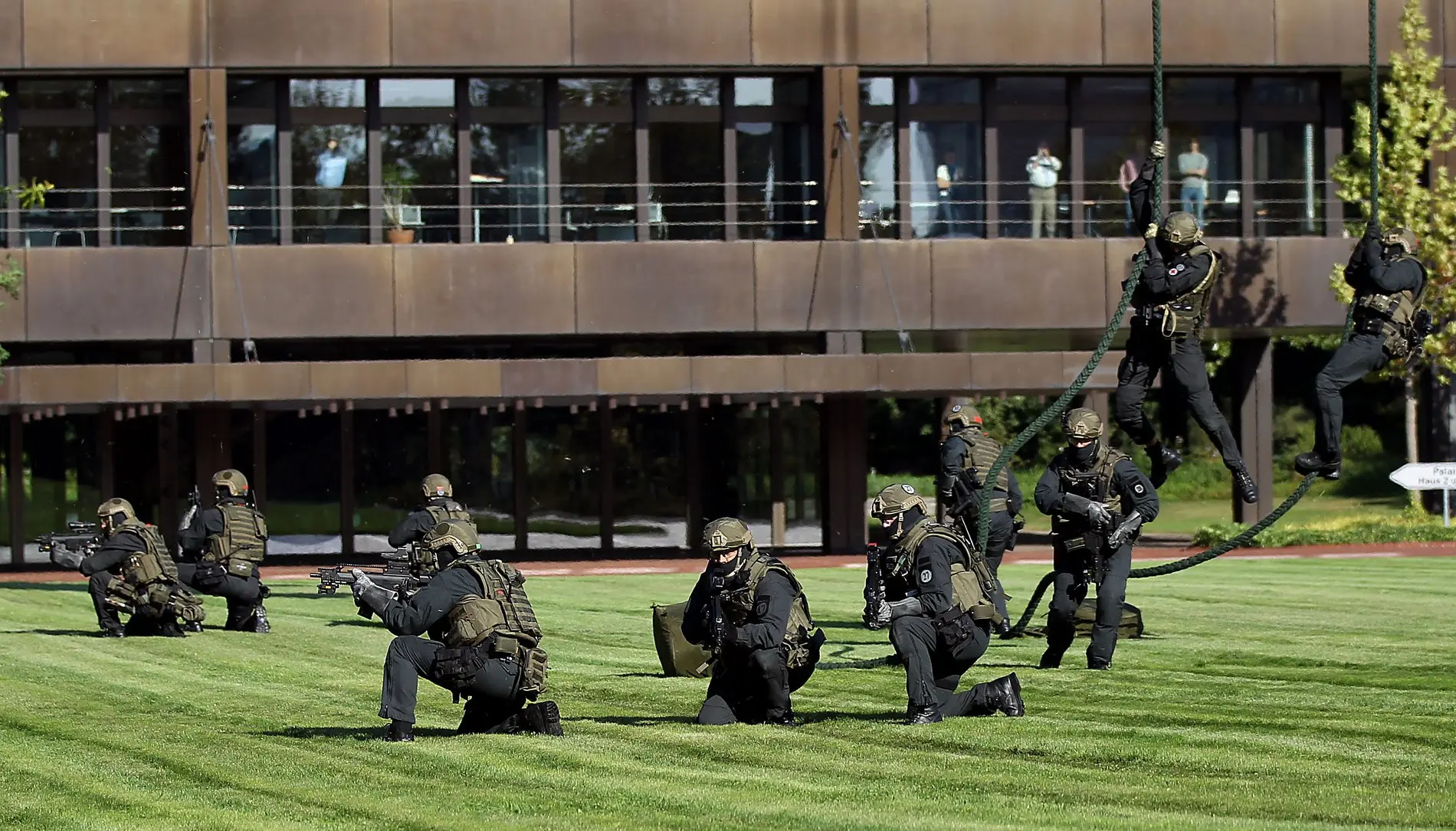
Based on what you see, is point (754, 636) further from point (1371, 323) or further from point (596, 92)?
point (596, 92)

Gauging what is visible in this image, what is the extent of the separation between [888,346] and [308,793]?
29026 mm

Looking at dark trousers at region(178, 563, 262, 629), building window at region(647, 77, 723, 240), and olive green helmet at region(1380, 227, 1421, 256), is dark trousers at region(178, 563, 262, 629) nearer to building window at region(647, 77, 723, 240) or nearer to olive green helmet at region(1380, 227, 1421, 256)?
olive green helmet at region(1380, 227, 1421, 256)

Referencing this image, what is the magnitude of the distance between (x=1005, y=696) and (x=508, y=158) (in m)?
26.2

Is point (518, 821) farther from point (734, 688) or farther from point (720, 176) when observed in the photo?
point (720, 176)

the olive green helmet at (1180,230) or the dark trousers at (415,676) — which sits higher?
the olive green helmet at (1180,230)

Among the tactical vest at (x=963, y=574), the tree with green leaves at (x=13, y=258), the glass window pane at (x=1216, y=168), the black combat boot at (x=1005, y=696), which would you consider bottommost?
the black combat boot at (x=1005, y=696)

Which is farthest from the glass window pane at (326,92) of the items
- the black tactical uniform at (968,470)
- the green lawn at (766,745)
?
the black tactical uniform at (968,470)

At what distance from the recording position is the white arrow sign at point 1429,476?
3797cm

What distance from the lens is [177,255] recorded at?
123 ft

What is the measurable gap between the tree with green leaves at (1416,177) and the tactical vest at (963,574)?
25358 millimetres

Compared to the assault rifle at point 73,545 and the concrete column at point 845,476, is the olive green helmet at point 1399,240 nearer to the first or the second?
the assault rifle at point 73,545

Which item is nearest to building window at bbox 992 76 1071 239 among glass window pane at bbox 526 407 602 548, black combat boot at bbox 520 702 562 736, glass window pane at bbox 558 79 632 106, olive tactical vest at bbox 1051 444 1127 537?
glass window pane at bbox 558 79 632 106

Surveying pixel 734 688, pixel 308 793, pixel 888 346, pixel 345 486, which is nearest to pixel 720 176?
pixel 888 346

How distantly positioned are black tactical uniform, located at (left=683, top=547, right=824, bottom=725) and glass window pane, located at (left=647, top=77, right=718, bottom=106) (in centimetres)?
2510
